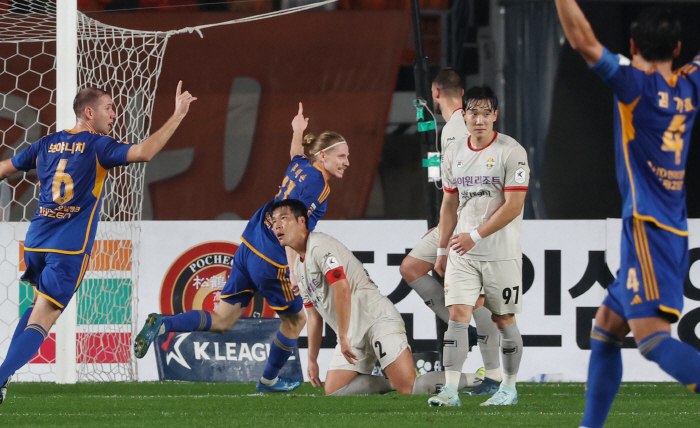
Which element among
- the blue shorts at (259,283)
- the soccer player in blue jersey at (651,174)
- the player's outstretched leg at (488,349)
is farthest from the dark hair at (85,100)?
the soccer player in blue jersey at (651,174)

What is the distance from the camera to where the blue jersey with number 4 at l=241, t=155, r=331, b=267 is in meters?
5.67

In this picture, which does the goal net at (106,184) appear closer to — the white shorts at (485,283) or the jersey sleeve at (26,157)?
the jersey sleeve at (26,157)

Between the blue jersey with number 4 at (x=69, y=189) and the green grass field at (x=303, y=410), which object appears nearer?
the green grass field at (x=303, y=410)

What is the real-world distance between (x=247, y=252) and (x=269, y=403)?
1.27 m

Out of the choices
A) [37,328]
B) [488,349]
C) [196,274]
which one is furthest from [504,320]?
[196,274]

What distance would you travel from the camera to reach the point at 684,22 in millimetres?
7891

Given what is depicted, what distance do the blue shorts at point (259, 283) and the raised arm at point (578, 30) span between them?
3275 mm

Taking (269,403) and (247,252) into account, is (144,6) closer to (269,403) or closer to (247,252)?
(247,252)

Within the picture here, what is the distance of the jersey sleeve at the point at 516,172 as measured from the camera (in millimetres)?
4645

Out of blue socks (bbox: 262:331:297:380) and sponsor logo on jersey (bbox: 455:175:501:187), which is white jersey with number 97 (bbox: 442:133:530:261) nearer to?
sponsor logo on jersey (bbox: 455:175:501:187)

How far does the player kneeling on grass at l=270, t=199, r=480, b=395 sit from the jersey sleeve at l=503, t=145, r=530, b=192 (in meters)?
1.03

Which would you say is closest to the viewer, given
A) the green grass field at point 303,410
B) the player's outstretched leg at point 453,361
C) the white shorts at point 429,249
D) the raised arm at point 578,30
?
the raised arm at point 578,30

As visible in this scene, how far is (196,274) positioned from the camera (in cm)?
711

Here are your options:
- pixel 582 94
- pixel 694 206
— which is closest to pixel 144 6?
pixel 582 94
